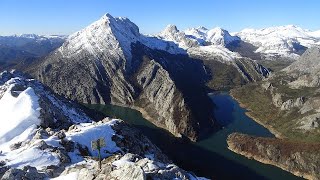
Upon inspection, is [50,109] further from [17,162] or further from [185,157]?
[185,157]

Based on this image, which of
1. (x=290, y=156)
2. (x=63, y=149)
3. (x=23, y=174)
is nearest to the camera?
(x=23, y=174)

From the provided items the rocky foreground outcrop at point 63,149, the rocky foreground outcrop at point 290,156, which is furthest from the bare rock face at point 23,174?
the rocky foreground outcrop at point 290,156

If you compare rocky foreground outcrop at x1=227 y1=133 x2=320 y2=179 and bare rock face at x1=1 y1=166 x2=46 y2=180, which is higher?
bare rock face at x1=1 y1=166 x2=46 y2=180

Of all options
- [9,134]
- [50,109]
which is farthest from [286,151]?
[9,134]

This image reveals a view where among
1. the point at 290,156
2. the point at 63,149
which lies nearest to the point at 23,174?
the point at 63,149

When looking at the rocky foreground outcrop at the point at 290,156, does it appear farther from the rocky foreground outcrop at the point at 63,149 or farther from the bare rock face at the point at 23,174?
the bare rock face at the point at 23,174

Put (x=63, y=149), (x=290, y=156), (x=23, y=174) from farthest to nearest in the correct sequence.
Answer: (x=290, y=156), (x=63, y=149), (x=23, y=174)

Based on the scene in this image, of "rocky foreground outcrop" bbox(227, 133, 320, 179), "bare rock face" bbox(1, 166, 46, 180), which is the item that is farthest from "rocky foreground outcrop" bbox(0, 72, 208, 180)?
"rocky foreground outcrop" bbox(227, 133, 320, 179)

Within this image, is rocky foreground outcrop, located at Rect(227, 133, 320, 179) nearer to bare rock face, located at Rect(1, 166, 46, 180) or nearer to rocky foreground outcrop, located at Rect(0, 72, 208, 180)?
rocky foreground outcrop, located at Rect(0, 72, 208, 180)

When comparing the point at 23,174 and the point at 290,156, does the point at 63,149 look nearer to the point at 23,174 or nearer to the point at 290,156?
the point at 23,174

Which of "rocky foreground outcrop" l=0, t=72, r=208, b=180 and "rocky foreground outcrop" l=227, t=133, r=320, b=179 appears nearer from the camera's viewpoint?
"rocky foreground outcrop" l=0, t=72, r=208, b=180

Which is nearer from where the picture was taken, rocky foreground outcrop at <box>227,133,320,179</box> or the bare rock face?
the bare rock face
